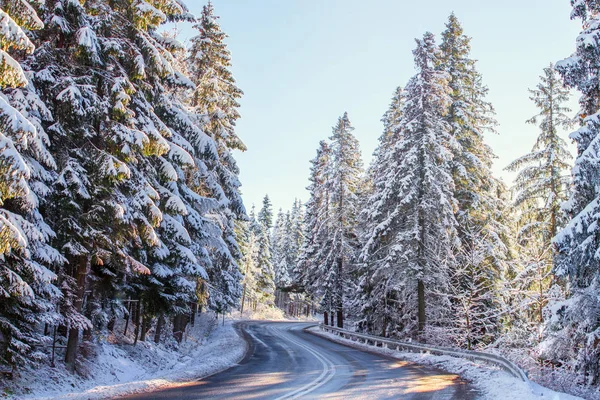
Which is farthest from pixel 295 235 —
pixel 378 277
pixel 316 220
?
pixel 378 277

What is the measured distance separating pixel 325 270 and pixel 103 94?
28770 millimetres

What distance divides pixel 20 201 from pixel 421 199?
63.5 ft

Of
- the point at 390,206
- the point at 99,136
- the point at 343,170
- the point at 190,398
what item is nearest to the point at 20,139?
the point at 99,136

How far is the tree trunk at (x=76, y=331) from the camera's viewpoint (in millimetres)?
10953

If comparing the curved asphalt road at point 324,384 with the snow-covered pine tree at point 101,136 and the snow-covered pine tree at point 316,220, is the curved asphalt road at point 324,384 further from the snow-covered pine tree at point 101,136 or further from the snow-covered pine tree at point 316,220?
the snow-covered pine tree at point 316,220

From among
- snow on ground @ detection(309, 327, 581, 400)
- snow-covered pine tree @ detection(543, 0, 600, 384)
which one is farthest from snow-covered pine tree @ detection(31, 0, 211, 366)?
snow-covered pine tree @ detection(543, 0, 600, 384)

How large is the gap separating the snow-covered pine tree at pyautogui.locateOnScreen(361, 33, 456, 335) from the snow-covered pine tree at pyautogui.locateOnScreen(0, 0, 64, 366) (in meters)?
17.7

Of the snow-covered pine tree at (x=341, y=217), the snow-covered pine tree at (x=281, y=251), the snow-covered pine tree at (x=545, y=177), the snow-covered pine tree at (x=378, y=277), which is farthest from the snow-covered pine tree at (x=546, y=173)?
the snow-covered pine tree at (x=281, y=251)

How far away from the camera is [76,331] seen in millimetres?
11078

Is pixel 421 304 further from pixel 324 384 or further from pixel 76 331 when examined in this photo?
pixel 76 331

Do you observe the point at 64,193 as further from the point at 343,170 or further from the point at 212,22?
the point at 343,170

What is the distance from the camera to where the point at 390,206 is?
25.4 m

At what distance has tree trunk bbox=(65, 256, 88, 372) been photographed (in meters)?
11.0

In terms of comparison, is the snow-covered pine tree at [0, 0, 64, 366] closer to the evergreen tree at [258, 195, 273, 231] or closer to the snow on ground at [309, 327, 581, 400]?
the snow on ground at [309, 327, 581, 400]
